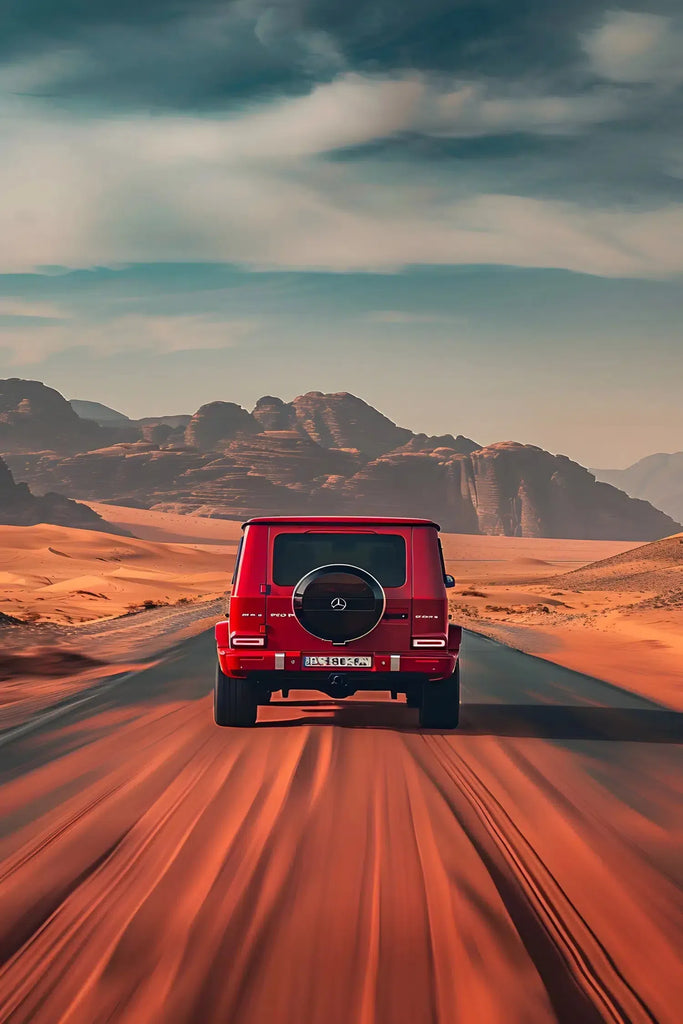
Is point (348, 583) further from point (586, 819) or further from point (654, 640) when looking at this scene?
point (654, 640)

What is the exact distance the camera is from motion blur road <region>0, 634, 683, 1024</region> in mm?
4223

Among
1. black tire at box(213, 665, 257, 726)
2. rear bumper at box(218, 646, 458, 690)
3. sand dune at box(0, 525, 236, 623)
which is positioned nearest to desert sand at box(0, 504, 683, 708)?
sand dune at box(0, 525, 236, 623)

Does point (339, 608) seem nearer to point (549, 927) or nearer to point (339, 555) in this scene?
point (339, 555)

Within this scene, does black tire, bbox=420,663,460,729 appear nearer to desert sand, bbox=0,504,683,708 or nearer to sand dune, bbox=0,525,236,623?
desert sand, bbox=0,504,683,708

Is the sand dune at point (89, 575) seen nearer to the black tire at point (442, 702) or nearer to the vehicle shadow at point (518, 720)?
the vehicle shadow at point (518, 720)

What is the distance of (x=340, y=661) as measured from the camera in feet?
35.4

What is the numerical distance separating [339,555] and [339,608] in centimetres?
72

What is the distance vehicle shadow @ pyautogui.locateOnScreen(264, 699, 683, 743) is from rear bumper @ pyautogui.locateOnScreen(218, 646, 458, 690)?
0.90 m

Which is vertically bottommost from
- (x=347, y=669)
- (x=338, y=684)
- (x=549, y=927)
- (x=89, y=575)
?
(x=549, y=927)

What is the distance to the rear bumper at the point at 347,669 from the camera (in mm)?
10766

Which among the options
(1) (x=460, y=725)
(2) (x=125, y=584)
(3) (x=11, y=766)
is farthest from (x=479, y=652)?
(2) (x=125, y=584)

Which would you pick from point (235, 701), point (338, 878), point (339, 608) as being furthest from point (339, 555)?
point (338, 878)

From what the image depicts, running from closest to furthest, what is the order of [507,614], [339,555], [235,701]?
[339,555], [235,701], [507,614]

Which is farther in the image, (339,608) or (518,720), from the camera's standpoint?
(518,720)
